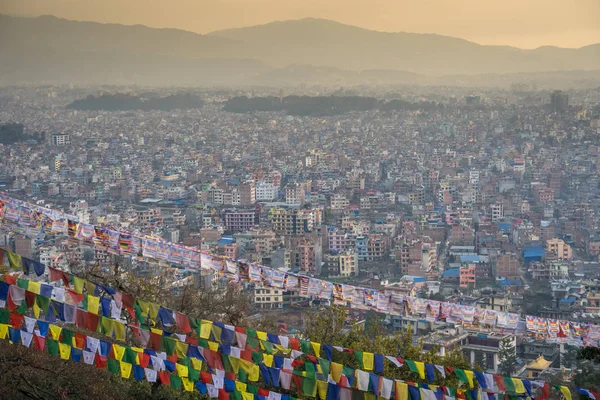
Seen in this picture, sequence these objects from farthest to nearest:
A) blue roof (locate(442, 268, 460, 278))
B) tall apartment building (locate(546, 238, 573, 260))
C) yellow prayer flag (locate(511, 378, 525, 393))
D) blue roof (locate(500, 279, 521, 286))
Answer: tall apartment building (locate(546, 238, 573, 260)) < blue roof (locate(442, 268, 460, 278)) < blue roof (locate(500, 279, 521, 286)) < yellow prayer flag (locate(511, 378, 525, 393))

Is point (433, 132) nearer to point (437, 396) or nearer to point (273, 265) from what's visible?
point (273, 265)

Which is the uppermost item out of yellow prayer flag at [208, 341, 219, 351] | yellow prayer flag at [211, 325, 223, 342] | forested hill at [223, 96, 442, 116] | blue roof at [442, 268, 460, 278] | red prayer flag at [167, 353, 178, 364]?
yellow prayer flag at [211, 325, 223, 342]

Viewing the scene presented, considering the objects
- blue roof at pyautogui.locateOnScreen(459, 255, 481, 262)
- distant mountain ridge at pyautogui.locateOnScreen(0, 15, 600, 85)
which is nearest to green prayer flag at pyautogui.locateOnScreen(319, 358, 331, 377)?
blue roof at pyautogui.locateOnScreen(459, 255, 481, 262)

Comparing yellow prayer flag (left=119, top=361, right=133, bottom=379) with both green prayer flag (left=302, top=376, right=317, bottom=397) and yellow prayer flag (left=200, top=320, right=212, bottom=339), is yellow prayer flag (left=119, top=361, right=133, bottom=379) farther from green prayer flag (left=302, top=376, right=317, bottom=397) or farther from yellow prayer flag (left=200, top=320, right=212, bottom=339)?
green prayer flag (left=302, top=376, right=317, bottom=397)

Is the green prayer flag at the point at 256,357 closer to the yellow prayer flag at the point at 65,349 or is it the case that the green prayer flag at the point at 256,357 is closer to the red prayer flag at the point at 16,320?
the yellow prayer flag at the point at 65,349

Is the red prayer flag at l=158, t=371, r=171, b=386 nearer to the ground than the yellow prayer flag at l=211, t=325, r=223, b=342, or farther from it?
nearer to the ground

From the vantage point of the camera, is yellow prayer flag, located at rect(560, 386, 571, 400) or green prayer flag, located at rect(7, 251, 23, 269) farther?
green prayer flag, located at rect(7, 251, 23, 269)

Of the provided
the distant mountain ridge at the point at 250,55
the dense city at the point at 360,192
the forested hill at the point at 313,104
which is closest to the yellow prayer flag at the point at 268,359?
the dense city at the point at 360,192

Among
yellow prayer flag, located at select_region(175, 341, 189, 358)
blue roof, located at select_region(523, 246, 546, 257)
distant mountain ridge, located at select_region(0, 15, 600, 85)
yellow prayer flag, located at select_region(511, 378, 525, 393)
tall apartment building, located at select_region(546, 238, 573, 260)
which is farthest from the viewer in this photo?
distant mountain ridge, located at select_region(0, 15, 600, 85)
